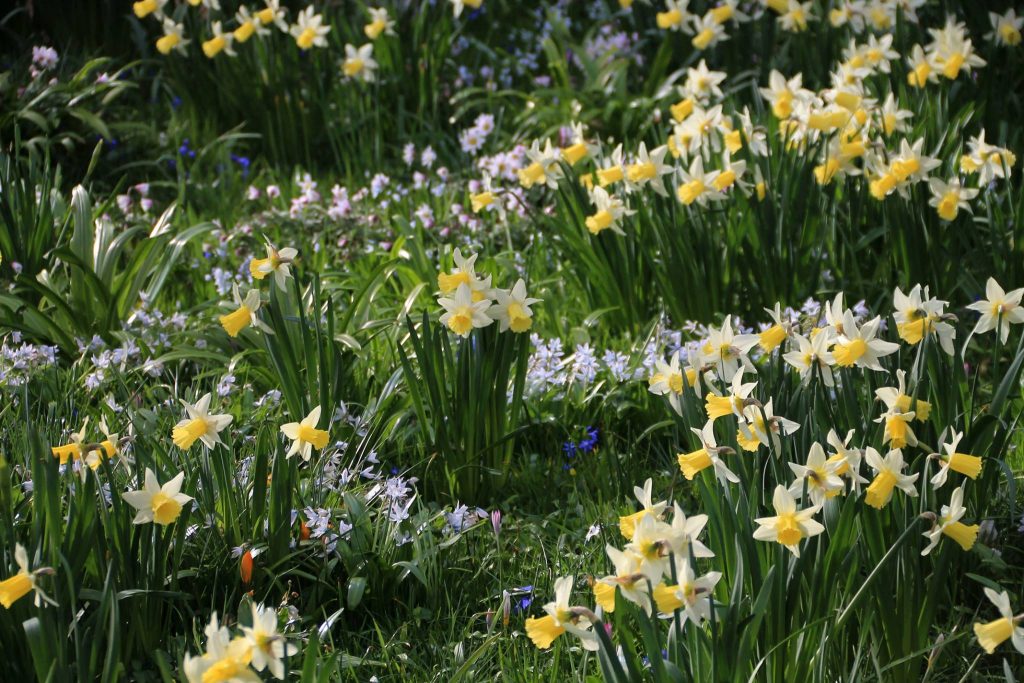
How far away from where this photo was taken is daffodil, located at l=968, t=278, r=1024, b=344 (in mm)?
2234

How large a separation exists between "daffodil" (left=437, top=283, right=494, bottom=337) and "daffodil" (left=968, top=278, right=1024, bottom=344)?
3.32 feet

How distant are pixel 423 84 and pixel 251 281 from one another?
67.9 inches

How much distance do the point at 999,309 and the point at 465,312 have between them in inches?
43.5

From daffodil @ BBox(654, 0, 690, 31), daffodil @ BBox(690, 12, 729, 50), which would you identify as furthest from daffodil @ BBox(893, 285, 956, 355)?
daffodil @ BBox(654, 0, 690, 31)

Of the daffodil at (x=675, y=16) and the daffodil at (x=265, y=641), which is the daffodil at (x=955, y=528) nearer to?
the daffodil at (x=265, y=641)

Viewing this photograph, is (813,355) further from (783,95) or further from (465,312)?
(783,95)

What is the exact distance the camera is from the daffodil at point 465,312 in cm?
232

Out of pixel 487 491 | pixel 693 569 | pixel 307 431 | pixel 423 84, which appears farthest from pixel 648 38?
pixel 693 569

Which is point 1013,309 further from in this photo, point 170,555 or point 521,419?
point 170,555

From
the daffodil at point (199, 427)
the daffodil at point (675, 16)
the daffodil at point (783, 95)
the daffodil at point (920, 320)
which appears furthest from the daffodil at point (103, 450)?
the daffodil at point (675, 16)

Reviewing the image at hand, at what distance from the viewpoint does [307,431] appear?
2160 mm

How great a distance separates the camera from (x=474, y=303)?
233 centimetres

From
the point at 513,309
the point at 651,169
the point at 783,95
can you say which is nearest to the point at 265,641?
the point at 513,309

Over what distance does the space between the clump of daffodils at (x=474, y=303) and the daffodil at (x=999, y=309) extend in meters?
0.94
